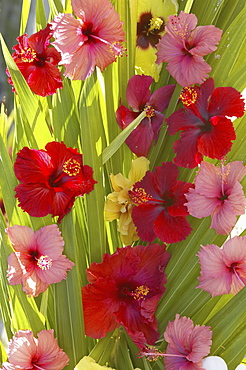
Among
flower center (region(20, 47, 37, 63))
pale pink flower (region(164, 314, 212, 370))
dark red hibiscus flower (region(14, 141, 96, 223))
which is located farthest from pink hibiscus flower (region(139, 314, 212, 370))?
flower center (region(20, 47, 37, 63))

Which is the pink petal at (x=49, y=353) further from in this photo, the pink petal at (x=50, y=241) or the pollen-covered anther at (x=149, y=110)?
the pollen-covered anther at (x=149, y=110)

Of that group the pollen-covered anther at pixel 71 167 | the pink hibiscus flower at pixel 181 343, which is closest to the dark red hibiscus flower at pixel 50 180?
the pollen-covered anther at pixel 71 167

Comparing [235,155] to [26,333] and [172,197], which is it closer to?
[172,197]

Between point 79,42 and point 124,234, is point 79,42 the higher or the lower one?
the higher one

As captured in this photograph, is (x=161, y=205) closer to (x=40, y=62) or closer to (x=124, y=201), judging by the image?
(x=124, y=201)

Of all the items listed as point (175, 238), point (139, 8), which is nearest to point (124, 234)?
point (175, 238)
